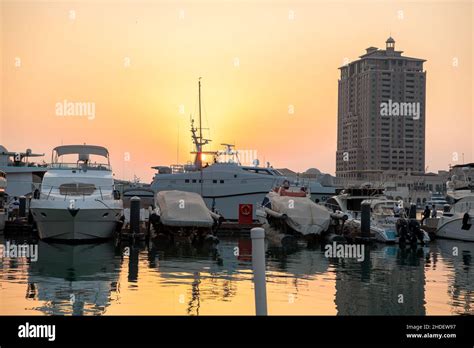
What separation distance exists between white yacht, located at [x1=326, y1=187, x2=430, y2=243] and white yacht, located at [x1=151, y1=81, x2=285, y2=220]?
1153 centimetres

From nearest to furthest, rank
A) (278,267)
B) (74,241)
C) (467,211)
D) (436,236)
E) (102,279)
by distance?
(102,279) → (278,267) → (74,241) → (467,211) → (436,236)

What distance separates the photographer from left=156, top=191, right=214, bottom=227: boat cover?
31328 millimetres

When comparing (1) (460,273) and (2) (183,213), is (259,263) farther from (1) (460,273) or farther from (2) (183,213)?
(2) (183,213)

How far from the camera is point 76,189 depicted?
32.1 m

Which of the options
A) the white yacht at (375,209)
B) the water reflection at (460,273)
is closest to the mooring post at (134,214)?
the white yacht at (375,209)

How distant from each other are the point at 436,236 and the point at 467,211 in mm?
3350

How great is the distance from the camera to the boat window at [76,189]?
104ft

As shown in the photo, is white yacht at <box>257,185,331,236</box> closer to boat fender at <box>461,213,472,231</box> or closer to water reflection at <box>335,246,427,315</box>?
water reflection at <box>335,246,427,315</box>

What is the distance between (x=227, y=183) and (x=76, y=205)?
30.6m

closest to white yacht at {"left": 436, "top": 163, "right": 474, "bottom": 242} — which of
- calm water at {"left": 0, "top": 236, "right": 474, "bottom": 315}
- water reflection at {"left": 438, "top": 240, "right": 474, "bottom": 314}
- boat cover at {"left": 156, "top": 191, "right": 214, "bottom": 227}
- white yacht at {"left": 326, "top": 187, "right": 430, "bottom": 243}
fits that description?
water reflection at {"left": 438, "top": 240, "right": 474, "bottom": 314}

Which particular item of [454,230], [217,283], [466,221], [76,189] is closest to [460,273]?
[217,283]
